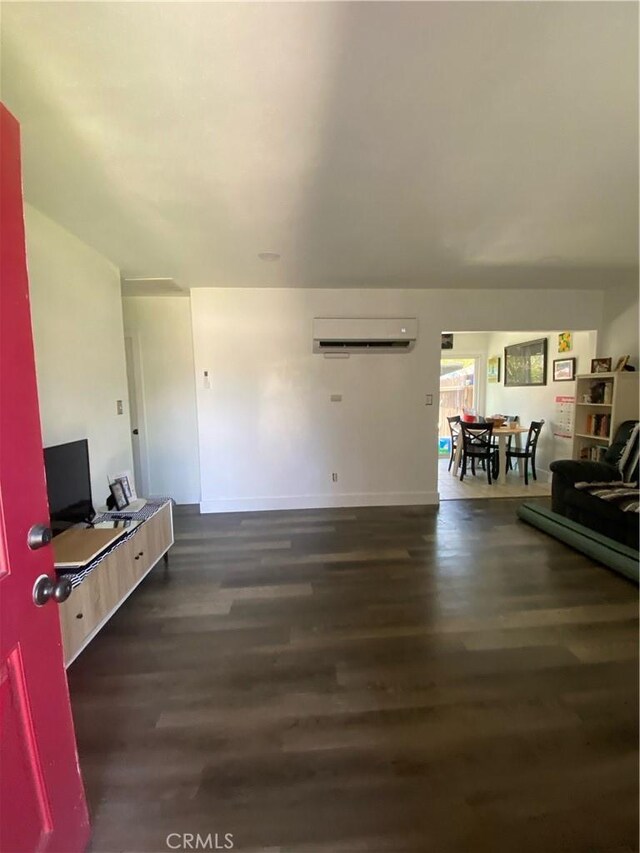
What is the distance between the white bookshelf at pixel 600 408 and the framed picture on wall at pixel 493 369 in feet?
7.45

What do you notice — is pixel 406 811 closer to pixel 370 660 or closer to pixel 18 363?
pixel 370 660

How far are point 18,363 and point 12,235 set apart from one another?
0.99ft

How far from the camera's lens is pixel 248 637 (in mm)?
2111

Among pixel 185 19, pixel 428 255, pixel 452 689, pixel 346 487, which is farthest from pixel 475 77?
pixel 346 487

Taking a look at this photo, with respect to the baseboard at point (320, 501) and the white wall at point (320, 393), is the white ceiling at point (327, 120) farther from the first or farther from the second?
the baseboard at point (320, 501)

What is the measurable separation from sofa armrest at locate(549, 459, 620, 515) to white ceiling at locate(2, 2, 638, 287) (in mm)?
2000

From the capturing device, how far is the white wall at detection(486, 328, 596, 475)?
4.77m

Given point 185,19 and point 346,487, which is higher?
point 185,19

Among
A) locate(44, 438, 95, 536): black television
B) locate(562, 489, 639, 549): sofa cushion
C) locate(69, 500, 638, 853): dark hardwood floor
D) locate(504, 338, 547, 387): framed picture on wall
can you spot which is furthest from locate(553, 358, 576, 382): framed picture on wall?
locate(44, 438, 95, 536): black television

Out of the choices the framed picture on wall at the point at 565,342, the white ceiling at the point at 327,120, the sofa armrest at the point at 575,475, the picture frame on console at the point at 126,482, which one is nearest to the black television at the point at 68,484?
the picture frame on console at the point at 126,482

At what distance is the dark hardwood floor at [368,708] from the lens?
1213mm

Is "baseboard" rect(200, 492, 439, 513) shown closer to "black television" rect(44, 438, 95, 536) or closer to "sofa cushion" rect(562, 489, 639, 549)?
"sofa cushion" rect(562, 489, 639, 549)

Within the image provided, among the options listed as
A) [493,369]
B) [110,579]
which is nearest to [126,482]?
[110,579]

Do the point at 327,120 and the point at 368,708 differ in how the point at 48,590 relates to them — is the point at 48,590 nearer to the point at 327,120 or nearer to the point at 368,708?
the point at 368,708
